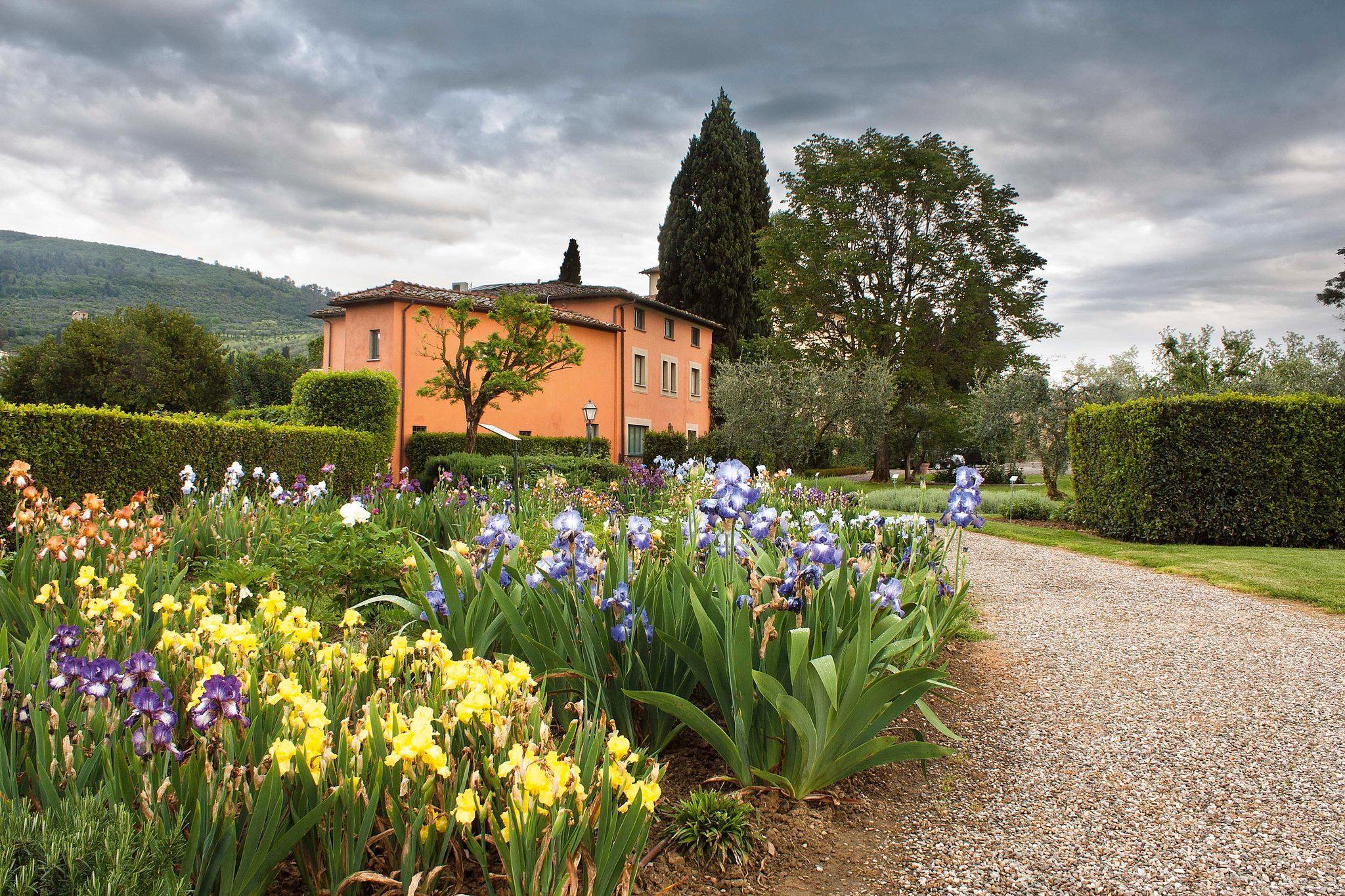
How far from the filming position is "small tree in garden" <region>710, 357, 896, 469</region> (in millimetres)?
22562

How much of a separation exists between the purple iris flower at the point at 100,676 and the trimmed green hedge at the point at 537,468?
8.09m

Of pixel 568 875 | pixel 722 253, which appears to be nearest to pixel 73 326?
pixel 722 253

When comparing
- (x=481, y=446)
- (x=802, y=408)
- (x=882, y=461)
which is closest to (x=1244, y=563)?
(x=802, y=408)

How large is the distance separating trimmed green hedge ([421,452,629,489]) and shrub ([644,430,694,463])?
41.0 feet

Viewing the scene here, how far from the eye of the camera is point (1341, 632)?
5.25m

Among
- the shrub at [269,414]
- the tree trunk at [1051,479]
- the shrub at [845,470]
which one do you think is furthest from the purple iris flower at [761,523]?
the shrub at [845,470]

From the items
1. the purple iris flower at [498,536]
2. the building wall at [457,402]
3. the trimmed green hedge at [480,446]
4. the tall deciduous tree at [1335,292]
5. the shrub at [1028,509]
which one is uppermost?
the tall deciduous tree at [1335,292]

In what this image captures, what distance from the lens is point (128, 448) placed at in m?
6.61

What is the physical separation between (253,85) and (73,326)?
37.3m

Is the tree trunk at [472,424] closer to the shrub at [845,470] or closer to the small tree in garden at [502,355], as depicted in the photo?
the small tree in garden at [502,355]

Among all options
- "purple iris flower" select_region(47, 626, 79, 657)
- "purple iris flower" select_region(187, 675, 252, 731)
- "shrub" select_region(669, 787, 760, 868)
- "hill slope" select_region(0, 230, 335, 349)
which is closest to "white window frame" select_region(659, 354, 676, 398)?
"shrub" select_region(669, 787, 760, 868)

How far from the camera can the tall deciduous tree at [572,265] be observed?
32.2m

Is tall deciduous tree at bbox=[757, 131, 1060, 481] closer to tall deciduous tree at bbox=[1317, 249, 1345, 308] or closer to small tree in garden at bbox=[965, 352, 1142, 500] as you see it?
small tree in garden at bbox=[965, 352, 1142, 500]

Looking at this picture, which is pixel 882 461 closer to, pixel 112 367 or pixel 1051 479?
pixel 1051 479
